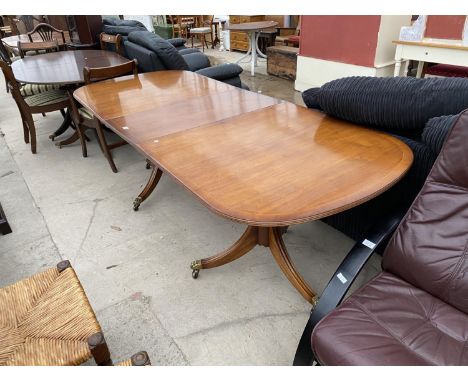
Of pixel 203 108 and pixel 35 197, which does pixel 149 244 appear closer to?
pixel 203 108

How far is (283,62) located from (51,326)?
4.74 m

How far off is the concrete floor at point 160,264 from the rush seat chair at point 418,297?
1.27 ft

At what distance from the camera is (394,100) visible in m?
1.36

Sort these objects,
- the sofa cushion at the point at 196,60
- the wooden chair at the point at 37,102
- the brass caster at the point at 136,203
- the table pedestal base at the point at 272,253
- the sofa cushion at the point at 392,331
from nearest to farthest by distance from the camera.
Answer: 1. the sofa cushion at the point at 392,331
2. the table pedestal base at the point at 272,253
3. the brass caster at the point at 136,203
4. the wooden chair at the point at 37,102
5. the sofa cushion at the point at 196,60

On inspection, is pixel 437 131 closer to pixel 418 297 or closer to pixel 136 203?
pixel 418 297

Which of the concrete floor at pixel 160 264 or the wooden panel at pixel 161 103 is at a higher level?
the wooden panel at pixel 161 103

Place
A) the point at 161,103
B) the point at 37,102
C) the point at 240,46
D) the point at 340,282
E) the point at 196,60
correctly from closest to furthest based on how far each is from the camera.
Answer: the point at 340,282 → the point at 161,103 → the point at 37,102 → the point at 196,60 → the point at 240,46

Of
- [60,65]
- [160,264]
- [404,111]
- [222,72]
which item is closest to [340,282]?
[404,111]

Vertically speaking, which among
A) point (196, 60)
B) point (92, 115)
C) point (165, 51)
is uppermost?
point (165, 51)

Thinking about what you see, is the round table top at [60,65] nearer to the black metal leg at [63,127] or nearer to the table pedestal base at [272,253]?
the black metal leg at [63,127]

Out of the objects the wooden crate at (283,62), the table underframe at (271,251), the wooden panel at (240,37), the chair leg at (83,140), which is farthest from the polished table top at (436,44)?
the wooden panel at (240,37)

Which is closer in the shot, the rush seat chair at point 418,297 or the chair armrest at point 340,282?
the rush seat chair at point 418,297

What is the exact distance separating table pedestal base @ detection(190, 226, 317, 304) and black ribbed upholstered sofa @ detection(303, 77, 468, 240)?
0.40m

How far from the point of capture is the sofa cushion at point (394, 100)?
4.13 ft
